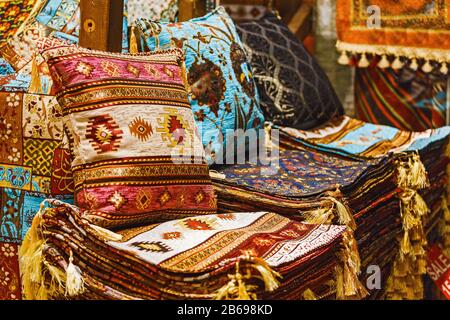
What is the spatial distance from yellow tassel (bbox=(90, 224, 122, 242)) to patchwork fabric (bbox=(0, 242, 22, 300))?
0.42m

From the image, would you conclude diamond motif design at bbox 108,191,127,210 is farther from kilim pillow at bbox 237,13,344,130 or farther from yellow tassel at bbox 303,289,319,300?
kilim pillow at bbox 237,13,344,130

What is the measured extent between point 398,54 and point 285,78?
754 mm

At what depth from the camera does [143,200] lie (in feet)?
5.98

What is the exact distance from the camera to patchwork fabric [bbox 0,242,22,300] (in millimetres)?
2000

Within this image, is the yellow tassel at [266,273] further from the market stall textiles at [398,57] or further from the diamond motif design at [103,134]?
the market stall textiles at [398,57]

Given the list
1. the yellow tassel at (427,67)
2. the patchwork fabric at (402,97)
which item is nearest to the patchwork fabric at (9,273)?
the yellow tassel at (427,67)

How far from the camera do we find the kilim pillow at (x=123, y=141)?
5.88ft

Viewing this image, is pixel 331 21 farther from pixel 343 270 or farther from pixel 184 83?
pixel 343 270

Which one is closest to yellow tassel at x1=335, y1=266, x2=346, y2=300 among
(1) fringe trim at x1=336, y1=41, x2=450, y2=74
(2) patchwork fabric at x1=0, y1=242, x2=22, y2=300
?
(2) patchwork fabric at x1=0, y1=242, x2=22, y2=300

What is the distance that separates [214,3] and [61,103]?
134 cm

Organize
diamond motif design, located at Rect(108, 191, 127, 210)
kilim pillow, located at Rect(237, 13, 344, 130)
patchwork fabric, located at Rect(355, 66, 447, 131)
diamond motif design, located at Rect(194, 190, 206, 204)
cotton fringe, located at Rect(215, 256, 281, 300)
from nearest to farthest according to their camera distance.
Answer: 1. cotton fringe, located at Rect(215, 256, 281, 300)
2. diamond motif design, located at Rect(108, 191, 127, 210)
3. diamond motif design, located at Rect(194, 190, 206, 204)
4. kilim pillow, located at Rect(237, 13, 344, 130)
5. patchwork fabric, located at Rect(355, 66, 447, 131)

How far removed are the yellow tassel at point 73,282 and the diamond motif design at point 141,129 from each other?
0.39 meters

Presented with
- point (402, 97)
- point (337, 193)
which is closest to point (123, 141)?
point (337, 193)

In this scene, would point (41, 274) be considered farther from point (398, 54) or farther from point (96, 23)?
point (398, 54)
